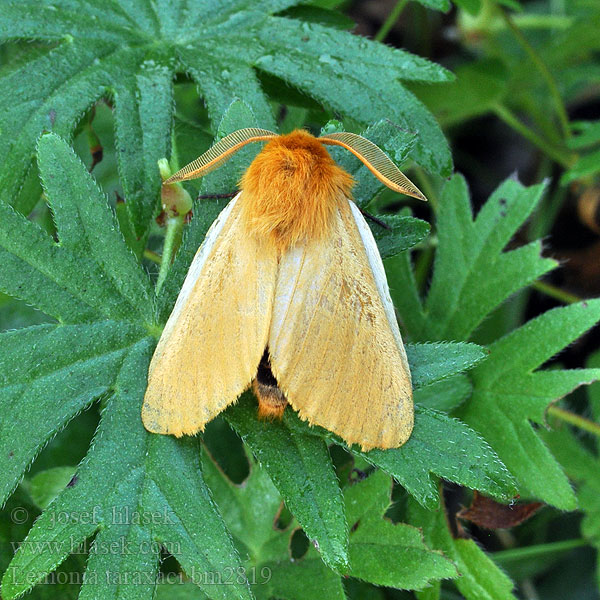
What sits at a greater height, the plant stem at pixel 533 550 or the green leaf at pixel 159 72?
the green leaf at pixel 159 72

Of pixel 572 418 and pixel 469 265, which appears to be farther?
pixel 572 418

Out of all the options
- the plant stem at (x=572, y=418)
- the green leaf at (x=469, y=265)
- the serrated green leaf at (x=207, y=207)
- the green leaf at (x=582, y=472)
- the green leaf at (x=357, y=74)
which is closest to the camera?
the serrated green leaf at (x=207, y=207)

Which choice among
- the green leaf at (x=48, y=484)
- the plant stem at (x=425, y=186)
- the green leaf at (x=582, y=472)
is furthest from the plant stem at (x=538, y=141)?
the green leaf at (x=48, y=484)

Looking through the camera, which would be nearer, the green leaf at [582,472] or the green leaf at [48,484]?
the green leaf at [48,484]

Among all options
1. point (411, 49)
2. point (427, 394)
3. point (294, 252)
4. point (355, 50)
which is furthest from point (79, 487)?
point (411, 49)

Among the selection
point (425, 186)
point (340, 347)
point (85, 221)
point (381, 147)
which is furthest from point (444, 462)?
point (425, 186)

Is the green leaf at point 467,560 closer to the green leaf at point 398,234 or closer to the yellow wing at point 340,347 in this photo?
the yellow wing at point 340,347

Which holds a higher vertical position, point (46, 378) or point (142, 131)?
point (142, 131)

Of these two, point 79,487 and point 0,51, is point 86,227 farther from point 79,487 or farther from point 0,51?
point 0,51

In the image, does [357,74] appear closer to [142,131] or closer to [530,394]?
[142,131]
